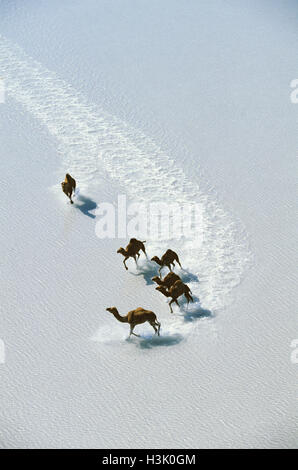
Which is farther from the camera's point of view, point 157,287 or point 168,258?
point 168,258

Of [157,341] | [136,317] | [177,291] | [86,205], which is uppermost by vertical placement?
[86,205]

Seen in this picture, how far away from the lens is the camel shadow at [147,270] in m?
9.28

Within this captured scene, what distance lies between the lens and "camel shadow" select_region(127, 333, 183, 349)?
8250mm

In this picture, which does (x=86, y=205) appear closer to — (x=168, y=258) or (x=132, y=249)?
(x=132, y=249)

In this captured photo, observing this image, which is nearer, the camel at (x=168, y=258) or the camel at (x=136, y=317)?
the camel at (x=136, y=317)

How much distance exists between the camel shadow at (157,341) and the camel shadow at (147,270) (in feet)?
3.44

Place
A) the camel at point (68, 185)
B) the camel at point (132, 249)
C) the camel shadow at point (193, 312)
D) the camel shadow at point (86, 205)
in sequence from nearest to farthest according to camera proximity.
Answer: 1. the camel shadow at point (193, 312)
2. the camel at point (132, 249)
3. the camel at point (68, 185)
4. the camel shadow at point (86, 205)

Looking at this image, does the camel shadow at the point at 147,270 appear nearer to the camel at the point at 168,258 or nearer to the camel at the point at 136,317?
the camel at the point at 168,258

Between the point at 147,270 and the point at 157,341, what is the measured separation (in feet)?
Answer: 4.39

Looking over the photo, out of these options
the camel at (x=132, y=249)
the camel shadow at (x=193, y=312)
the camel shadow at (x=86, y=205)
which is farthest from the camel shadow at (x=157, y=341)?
the camel shadow at (x=86, y=205)

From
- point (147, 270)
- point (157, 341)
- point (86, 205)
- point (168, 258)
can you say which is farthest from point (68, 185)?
point (157, 341)

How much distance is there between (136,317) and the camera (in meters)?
8.09
